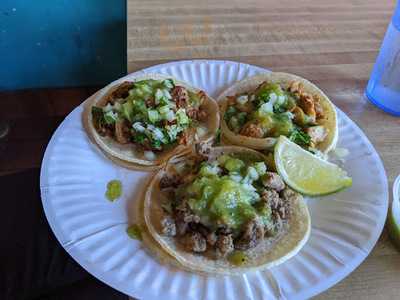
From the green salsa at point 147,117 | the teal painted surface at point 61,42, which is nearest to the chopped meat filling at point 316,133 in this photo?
the green salsa at point 147,117

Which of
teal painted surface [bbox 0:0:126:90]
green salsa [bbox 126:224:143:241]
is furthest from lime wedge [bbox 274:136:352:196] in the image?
teal painted surface [bbox 0:0:126:90]

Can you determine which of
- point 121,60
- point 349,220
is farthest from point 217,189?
point 121,60

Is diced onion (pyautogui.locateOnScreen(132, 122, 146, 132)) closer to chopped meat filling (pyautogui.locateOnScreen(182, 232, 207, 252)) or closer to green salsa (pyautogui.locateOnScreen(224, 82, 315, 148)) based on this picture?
green salsa (pyautogui.locateOnScreen(224, 82, 315, 148))

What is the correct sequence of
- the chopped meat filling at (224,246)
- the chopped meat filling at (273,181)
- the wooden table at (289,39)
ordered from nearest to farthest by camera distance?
the chopped meat filling at (224,246) → the chopped meat filling at (273,181) → the wooden table at (289,39)

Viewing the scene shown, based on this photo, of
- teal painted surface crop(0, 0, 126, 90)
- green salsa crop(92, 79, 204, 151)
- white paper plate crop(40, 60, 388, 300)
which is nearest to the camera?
white paper plate crop(40, 60, 388, 300)

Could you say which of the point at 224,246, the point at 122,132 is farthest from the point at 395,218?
the point at 122,132

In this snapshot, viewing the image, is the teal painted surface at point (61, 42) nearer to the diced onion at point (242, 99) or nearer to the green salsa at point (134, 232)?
the diced onion at point (242, 99)
